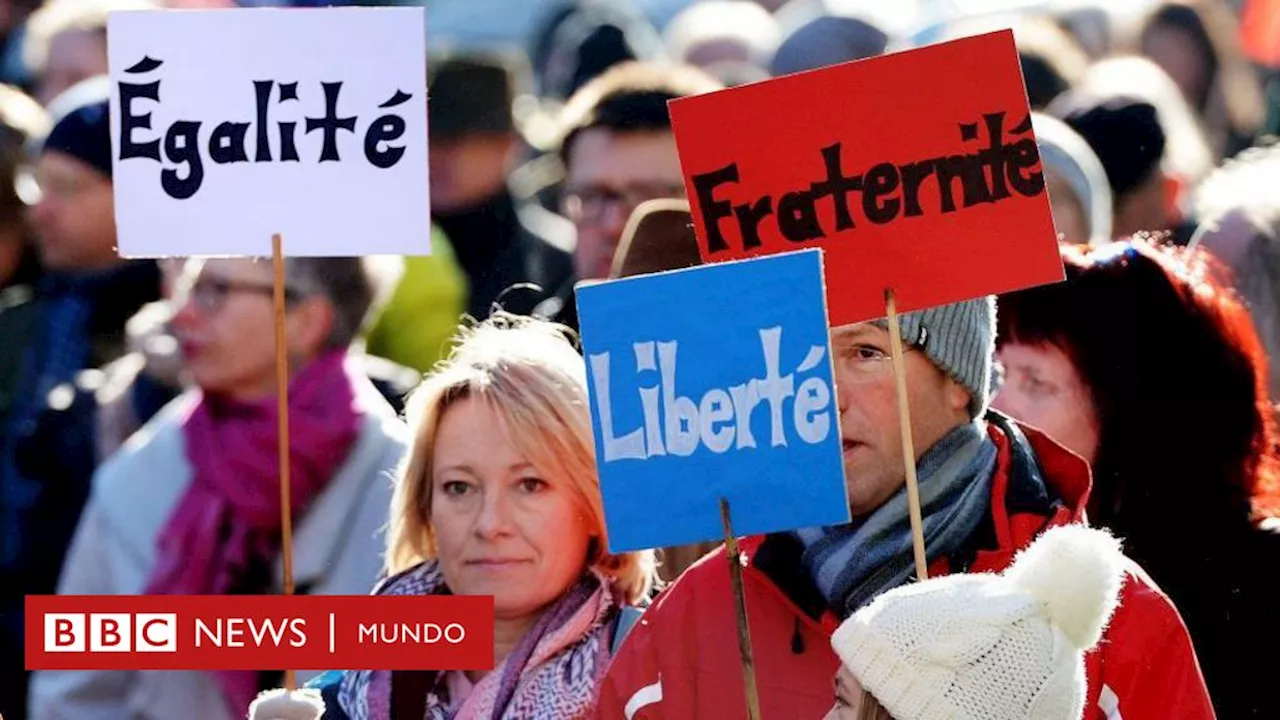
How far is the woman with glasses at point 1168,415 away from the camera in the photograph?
14.3 feet

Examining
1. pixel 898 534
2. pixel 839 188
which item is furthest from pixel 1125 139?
pixel 898 534

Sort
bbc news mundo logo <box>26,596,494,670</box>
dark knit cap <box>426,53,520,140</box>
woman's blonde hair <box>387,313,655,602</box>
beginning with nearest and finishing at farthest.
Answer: bbc news mundo logo <box>26,596,494,670</box>, woman's blonde hair <box>387,313,655,602</box>, dark knit cap <box>426,53,520,140</box>

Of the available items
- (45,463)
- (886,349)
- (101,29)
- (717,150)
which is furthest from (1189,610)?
(101,29)

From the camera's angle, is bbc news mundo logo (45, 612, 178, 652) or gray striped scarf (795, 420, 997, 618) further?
bbc news mundo logo (45, 612, 178, 652)

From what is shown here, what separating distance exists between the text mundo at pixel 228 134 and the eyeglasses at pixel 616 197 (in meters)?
1.80

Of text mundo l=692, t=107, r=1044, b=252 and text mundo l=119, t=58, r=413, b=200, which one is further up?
text mundo l=119, t=58, r=413, b=200

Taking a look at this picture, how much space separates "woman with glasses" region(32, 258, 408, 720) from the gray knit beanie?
179 cm

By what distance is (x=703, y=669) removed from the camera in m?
3.80

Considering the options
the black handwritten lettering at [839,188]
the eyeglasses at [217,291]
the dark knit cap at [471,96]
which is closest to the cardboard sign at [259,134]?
the black handwritten lettering at [839,188]

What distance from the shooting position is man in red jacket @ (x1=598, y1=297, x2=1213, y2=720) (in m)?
3.75

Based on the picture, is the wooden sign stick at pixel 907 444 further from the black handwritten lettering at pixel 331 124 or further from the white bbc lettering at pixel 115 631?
the white bbc lettering at pixel 115 631

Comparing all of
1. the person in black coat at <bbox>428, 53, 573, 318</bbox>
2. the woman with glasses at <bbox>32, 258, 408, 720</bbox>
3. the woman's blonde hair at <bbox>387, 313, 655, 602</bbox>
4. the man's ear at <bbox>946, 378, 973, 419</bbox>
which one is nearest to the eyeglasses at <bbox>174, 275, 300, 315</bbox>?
the woman with glasses at <bbox>32, 258, 408, 720</bbox>

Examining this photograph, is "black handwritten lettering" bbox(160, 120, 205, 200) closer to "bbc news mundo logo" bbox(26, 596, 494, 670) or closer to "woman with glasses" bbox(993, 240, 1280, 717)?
"bbc news mundo logo" bbox(26, 596, 494, 670)

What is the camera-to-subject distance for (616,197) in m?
6.13
